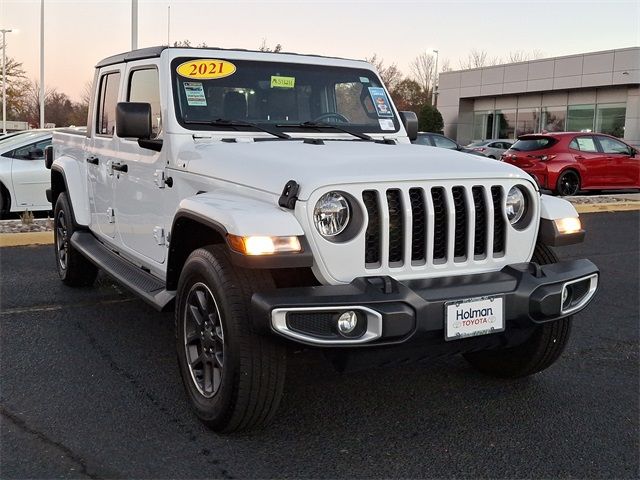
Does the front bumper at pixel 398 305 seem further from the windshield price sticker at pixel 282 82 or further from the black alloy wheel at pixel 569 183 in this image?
the black alloy wheel at pixel 569 183

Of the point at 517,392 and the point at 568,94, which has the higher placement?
the point at 568,94

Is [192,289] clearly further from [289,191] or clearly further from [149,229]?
[149,229]

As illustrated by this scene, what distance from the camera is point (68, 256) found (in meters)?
6.27

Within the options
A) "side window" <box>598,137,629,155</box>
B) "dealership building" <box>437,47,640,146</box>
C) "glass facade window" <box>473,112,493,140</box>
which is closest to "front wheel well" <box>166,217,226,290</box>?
"side window" <box>598,137,629,155</box>

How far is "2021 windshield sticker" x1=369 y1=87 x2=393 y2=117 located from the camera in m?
5.09

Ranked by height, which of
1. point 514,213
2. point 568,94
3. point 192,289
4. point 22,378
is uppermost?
point 568,94

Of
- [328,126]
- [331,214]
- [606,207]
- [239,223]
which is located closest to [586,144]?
[606,207]

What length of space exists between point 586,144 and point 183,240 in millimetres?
13852

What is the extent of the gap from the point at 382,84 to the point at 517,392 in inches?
96.9

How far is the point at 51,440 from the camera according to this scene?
334 cm

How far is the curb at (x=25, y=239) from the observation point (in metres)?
8.19

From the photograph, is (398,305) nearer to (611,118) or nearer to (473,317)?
(473,317)

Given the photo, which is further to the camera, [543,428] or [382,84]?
[382,84]

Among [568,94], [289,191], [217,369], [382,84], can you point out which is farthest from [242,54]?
[568,94]
